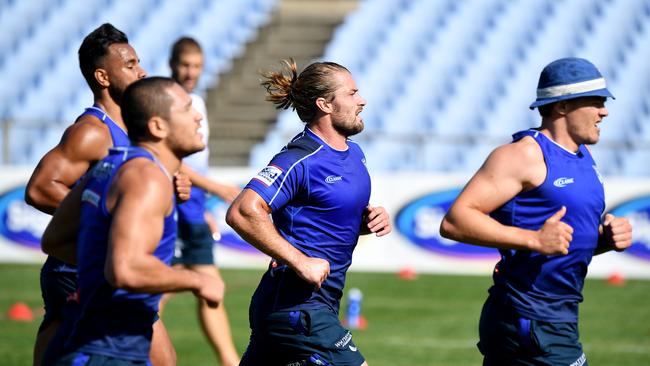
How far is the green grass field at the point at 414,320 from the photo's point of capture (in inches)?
360

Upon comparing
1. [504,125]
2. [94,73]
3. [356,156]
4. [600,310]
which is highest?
[94,73]

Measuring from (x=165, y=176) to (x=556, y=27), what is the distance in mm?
17087

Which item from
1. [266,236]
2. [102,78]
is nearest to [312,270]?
[266,236]

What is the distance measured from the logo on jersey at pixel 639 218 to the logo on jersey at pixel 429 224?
2.00 metres

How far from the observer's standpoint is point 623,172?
53.0ft

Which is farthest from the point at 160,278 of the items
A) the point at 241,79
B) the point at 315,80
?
the point at 241,79

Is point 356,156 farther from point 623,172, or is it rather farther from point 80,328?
point 623,172

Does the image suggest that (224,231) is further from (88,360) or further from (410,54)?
(88,360)

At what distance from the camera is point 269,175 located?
5406 millimetres

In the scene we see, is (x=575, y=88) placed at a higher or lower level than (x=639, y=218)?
higher

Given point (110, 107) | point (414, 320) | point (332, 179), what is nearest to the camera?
point (332, 179)

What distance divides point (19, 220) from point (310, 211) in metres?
10.4

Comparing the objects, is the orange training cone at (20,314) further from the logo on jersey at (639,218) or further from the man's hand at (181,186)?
the logo on jersey at (639,218)

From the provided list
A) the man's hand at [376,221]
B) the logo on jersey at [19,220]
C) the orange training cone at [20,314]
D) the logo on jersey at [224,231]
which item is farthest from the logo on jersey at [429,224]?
the man's hand at [376,221]
